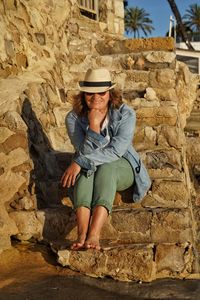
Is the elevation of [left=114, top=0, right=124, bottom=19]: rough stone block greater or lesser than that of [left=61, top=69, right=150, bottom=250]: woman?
greater

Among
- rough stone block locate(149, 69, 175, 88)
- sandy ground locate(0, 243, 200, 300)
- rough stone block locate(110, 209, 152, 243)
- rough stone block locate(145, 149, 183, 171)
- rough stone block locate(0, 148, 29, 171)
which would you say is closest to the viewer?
sandy ground locate(0, 243, 200, 300)

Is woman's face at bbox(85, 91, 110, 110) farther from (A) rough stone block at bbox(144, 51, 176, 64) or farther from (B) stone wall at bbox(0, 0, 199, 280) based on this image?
(A) rough stone block at bbox(144, 51, 176, 64)

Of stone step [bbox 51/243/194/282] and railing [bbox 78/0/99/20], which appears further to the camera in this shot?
railing [bbox 78/0/99/20]

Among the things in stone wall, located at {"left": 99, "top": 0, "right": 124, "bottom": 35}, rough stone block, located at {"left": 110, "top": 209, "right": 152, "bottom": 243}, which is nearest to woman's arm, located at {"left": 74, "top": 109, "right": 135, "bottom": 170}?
rough stone block, located at {"left": 110, "top": 209, "right": 152, "bottom": 243}

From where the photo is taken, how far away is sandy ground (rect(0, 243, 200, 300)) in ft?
8.24

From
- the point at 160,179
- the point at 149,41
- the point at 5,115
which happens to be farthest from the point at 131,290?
the point at 149,41

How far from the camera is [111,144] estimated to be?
3.07 meters

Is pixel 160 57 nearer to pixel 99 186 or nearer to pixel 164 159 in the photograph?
pixel 164 159

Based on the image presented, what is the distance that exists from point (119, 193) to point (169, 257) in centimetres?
74

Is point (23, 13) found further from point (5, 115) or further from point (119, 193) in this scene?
point (119, 193)

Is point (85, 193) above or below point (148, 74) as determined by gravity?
below

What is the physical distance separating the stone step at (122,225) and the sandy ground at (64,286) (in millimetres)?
318

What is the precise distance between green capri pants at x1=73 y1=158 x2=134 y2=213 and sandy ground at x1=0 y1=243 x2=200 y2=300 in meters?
0.47

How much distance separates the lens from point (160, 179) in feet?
11.7
